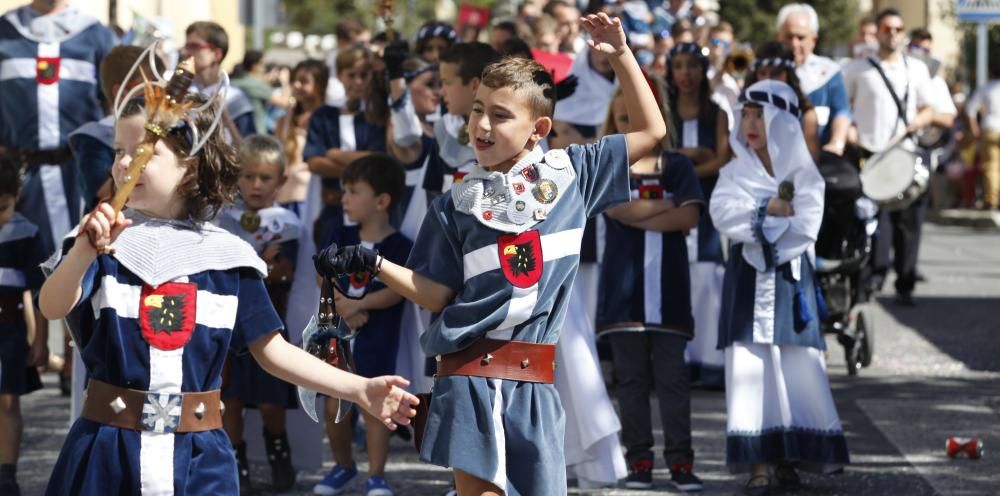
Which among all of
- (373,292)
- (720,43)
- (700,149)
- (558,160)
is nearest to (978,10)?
(720,43)

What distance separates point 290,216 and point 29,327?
47.4 inches

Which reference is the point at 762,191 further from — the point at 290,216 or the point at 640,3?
the point at 640,3

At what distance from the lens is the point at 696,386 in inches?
390

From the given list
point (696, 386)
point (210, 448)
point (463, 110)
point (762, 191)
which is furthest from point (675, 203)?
point (210, 448)

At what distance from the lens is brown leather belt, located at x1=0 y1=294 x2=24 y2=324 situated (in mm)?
7141

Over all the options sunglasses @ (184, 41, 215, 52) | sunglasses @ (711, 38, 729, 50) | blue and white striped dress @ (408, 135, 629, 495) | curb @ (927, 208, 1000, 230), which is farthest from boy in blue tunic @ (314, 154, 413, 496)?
curb @ (927, 208, 1000, 230)

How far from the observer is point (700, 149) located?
30.5 ft

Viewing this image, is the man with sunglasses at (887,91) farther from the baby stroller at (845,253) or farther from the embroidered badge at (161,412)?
the embroidered badge at (161,412)

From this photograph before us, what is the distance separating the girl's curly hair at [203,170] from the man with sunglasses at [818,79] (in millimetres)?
5427

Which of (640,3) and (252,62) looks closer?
(640,3)

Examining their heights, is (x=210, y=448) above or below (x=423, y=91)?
below

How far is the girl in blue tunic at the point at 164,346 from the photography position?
3.93 m

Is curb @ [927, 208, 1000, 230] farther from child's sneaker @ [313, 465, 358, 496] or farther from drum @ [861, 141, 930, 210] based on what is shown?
child's sneaker @ [313, 465, 358, 496]

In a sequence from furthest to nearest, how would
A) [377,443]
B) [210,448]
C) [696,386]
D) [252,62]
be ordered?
1. [252,62]
2. [696,386]
3. [377,443]
4. [210,448]
